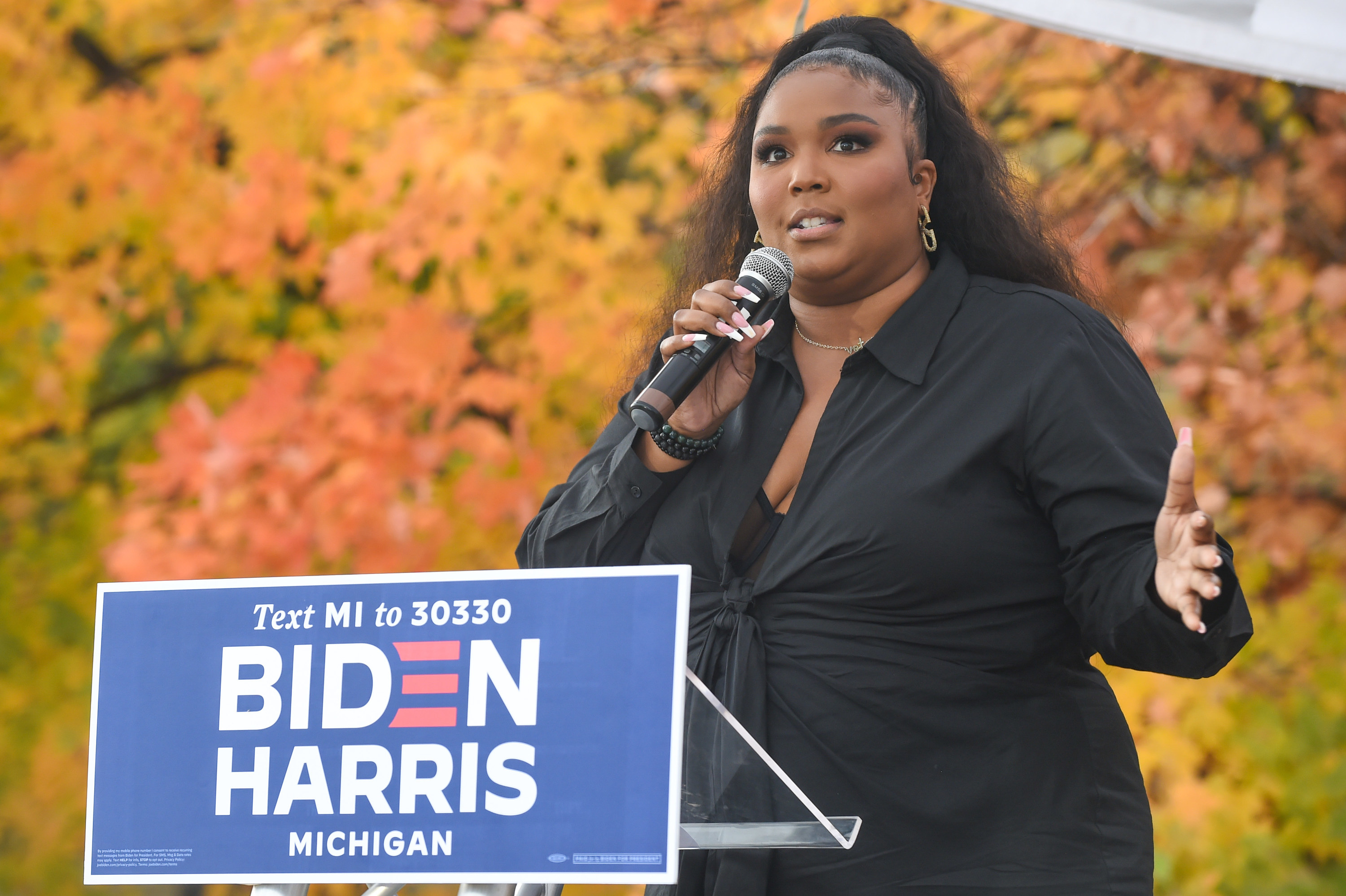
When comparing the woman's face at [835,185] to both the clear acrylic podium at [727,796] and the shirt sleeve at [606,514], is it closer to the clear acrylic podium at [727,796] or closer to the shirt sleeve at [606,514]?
the shirt sleeve at [606,514]

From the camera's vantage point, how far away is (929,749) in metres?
1.52

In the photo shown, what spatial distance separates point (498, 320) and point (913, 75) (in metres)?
2.80

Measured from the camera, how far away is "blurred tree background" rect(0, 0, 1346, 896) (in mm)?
4059

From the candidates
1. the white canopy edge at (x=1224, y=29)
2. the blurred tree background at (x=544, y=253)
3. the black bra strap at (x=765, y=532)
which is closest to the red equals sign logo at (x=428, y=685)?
the black bra strap at (x=765, y=532)

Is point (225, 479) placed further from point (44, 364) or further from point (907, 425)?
point (907, 425)

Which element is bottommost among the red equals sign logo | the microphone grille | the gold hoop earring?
the red equals sign logo

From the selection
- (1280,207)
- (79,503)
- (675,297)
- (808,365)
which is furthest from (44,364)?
(1280,207)

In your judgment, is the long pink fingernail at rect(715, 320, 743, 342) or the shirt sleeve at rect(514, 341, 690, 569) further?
the shirt sleeve at rect(514, 341, 690, 569)

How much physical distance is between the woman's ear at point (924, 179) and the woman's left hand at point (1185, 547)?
74cm

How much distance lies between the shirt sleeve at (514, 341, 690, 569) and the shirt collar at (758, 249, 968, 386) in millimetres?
196

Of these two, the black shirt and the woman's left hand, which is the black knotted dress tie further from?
the woman's left hand

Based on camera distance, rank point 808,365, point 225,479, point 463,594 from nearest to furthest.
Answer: point 463,594 → point 808,365 → point 225,479

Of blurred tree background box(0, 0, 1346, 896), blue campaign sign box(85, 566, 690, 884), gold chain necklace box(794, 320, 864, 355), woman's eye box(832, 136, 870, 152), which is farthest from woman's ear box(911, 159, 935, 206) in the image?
blurred tree background box(0, 0, 1346, 896)

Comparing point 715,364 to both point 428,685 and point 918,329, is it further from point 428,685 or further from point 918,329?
point 428,685
